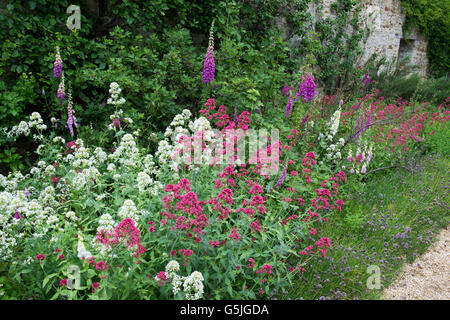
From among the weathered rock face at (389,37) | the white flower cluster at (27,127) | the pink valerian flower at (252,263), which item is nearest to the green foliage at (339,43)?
the weathered rock face at (389,37)

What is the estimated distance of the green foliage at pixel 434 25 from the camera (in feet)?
38.0

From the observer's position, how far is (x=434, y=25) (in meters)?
12.2

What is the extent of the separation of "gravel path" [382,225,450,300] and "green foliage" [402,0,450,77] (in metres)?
10.1

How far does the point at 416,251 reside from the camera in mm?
3824

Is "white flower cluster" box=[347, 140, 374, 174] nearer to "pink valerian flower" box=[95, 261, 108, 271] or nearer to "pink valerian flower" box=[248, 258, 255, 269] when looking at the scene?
"pink valerian flower" box=[248, 258, 255, 269]

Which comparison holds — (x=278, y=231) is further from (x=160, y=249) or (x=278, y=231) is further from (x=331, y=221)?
(x=331, y=221)

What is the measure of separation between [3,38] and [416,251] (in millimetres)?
5252

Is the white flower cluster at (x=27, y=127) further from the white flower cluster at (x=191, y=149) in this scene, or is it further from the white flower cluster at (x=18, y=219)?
the white flower cluster at (x=191, y=149)

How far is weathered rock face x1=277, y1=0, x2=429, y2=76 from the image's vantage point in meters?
10.1

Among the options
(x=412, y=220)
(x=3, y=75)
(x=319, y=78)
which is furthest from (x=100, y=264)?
(x=319, y=78)

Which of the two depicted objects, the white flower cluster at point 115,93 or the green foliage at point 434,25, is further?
the green foliage at point 434,25

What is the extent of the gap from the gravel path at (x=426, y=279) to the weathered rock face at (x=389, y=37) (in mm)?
6542

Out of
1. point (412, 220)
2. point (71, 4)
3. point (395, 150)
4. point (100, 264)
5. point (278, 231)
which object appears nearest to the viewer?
point (100, 264)

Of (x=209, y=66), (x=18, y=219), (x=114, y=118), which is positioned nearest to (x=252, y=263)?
(x=18, y=219)
